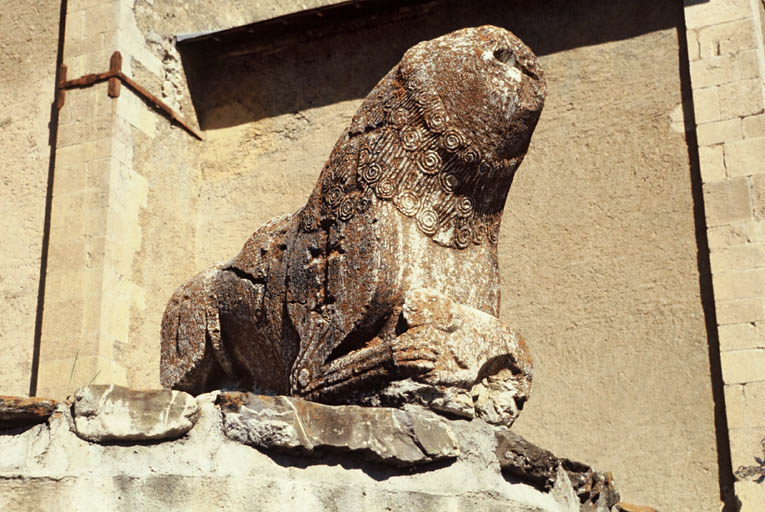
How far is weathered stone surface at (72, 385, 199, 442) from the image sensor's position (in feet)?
8.76

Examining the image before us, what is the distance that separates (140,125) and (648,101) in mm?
3417

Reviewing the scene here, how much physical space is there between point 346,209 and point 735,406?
3533 millimetres

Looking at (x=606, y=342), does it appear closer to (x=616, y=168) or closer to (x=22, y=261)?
(x=616, y=168)

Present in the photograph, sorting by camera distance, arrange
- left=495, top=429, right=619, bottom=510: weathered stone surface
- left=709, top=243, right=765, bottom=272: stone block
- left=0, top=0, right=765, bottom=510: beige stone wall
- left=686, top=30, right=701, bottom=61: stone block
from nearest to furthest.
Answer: left=495, top=429, right=619, bottom=510: weathered stone surface, left=709, top=243, right=765, bottom=272: stone block, left=0, top=0, right=765, bottom=510: beige stone wall, left=686, top=30, right=701, bottom=61: stone block

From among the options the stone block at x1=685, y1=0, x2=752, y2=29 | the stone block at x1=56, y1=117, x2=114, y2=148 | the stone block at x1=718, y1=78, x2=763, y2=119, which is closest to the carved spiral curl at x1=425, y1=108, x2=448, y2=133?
the stone block at x1=718, y1=78, x2=763, y2=119

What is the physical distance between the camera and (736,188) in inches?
263

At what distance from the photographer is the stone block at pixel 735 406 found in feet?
20.4

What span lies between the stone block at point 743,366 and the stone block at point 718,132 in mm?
1323

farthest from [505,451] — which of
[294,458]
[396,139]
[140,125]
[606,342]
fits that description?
[140,125]

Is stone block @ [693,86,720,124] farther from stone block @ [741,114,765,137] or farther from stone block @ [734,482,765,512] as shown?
stone block @ [734,482,765,512]

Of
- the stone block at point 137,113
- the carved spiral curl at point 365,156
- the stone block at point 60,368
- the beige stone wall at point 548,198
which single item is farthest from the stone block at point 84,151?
the carved spiral curl at point 365,156

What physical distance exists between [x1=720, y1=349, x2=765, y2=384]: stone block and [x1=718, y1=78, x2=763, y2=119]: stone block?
4.84ft

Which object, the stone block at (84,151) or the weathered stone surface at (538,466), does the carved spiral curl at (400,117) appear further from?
the stone block at (84,151)

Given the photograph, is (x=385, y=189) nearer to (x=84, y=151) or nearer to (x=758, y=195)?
(x=758, y=195)
